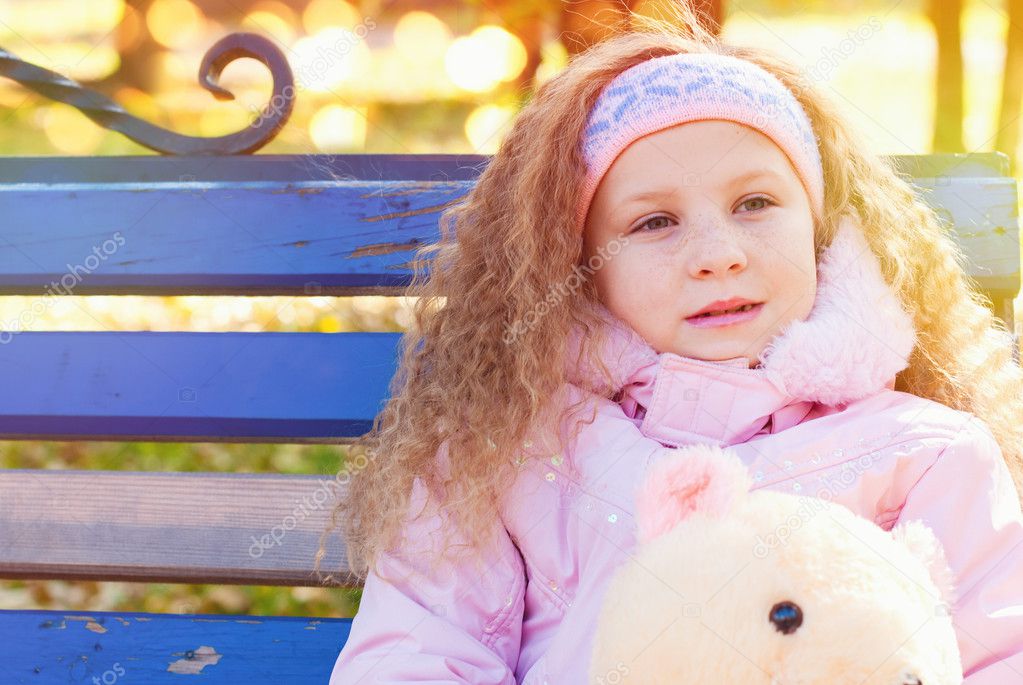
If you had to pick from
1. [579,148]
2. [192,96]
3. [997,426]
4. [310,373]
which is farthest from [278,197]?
[192,96]

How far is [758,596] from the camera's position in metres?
0.94

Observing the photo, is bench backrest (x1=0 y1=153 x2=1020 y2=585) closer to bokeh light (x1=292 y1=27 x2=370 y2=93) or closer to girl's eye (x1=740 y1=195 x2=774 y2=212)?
girl's eye (x1=740 y1=195 x2=774 y2=212)

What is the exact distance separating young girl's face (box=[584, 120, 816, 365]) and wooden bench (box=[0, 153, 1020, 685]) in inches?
15.7

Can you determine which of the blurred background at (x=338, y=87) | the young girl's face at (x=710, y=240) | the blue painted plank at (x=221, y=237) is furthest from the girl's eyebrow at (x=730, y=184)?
the blurred background at (x=338, y=87)

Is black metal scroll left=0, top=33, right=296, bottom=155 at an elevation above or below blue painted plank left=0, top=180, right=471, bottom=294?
above

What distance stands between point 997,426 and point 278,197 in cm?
127

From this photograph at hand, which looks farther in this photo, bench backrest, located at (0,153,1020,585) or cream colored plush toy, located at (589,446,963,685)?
bench backrest, located at (0,153,1020,585)

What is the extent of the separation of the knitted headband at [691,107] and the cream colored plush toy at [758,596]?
674 millimetres

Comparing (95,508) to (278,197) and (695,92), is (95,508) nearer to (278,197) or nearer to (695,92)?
(278,197)

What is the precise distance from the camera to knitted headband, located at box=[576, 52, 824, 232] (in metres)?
1.52

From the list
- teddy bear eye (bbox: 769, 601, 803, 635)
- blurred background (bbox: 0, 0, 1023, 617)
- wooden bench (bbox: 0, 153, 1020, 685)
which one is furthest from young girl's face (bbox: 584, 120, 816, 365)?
blurred background (bbox: 0, 0, 1023, 617)

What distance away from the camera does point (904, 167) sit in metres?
1.84

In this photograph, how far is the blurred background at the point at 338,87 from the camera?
3125 millimetres

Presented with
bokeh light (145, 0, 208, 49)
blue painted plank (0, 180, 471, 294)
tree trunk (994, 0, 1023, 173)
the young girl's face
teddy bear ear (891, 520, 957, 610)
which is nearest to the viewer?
teddy bear ear (891, 520, 957, 610)
